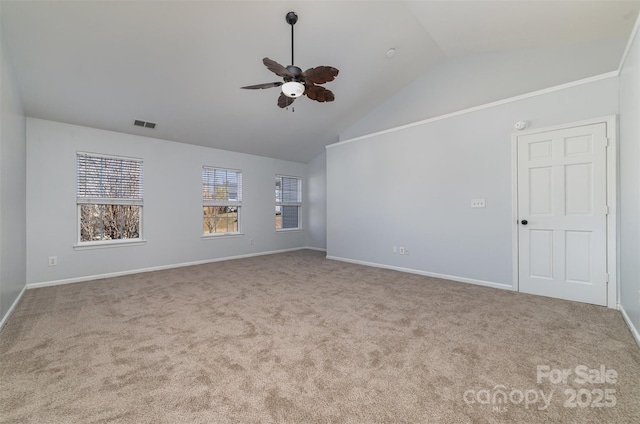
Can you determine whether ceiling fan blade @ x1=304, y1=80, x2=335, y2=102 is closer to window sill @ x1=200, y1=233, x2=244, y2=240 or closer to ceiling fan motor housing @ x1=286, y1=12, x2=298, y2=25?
ceiling fan motor housing @ x1=286, y1=12, x2=298, y2=25

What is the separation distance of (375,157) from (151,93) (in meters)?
3.88

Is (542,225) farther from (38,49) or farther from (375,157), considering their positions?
(38,49)

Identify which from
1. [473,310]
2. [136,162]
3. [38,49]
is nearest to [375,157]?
[473,310]

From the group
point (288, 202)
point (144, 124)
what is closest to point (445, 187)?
point (288, 202)

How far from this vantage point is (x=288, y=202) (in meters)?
7.59

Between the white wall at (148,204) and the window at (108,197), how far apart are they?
132 millimetres

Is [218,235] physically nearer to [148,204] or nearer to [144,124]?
[148,204]

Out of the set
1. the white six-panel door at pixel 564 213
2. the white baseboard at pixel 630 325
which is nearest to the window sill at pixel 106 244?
the white six-panel door at pixel 564 213

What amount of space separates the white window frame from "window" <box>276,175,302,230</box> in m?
3.20

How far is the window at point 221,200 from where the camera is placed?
5891 millimetres

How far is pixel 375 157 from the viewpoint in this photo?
5.27m

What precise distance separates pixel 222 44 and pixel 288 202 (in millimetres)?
4586

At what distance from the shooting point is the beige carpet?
147 cm

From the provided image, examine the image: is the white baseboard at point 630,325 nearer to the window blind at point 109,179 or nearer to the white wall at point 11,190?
the white wall at point 11,190
